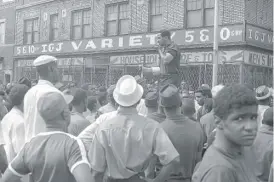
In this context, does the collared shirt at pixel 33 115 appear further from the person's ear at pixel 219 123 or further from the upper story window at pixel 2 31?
the upper story window at pixel 2 31

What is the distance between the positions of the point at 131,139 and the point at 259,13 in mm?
13536

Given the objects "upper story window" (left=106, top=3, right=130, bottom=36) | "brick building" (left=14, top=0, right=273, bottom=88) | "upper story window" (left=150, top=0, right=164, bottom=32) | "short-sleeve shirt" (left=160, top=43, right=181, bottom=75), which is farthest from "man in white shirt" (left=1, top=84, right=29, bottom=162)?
"upper story window" (left=106, top=3, right=130, bottom=36)

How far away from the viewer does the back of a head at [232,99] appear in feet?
7.08

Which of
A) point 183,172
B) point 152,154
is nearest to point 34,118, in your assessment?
point 152,154

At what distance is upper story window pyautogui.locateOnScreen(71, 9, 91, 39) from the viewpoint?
20.6m

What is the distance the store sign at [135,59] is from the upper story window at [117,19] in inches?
52.0

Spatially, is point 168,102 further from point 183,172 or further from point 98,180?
point 98,180

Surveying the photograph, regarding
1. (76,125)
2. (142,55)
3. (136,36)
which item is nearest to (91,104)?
(76,125)

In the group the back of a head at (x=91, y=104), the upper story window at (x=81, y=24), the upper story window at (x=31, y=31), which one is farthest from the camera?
the upper story window at (x=31, y=31)

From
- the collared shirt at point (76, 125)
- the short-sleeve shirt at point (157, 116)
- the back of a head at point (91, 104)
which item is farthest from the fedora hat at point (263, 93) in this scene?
the back of a head at point (91, 104)

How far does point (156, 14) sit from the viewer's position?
17.6 metres

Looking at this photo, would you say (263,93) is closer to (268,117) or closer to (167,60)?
(268,117)

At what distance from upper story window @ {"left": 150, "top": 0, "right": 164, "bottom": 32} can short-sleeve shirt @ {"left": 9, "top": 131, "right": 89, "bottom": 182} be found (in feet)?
48.8

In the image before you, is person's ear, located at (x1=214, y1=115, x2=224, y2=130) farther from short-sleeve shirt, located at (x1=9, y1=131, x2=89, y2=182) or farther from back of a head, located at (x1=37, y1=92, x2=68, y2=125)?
back of a head, located at (x1=37, y1=92, x2=68, y2=125)
